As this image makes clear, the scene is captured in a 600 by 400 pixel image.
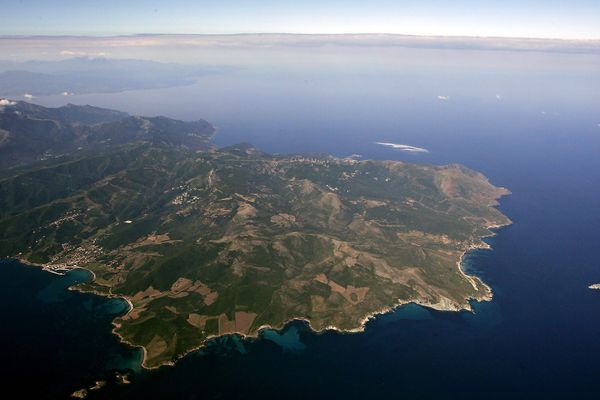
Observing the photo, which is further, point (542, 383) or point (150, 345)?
point (150, 345)

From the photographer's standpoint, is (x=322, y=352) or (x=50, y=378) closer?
(x=50, y=378)

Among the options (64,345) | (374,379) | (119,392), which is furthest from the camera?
(64,345)

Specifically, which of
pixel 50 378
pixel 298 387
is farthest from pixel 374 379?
pixel 50 378

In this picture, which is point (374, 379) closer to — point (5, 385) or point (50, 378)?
point (50, 378)

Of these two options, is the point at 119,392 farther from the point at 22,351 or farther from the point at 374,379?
the point at 374,379

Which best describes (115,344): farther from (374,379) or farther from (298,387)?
(374,379)

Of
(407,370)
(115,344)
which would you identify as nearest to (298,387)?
(407,370)

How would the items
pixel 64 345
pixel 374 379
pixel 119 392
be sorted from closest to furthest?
pixel 119 392, pixel 374 379, pixel 64 345
